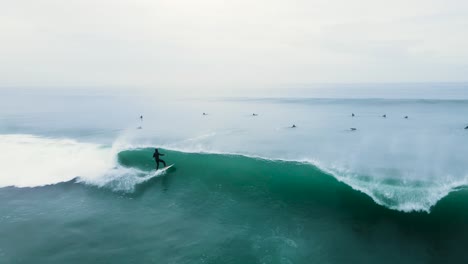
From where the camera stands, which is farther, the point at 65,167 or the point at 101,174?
the point at 65,167

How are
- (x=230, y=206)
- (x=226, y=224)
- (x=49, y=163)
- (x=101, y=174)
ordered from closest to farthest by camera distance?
(x=226, y=224) → (x=230, y=206) → (x=101, y=174) → (x=49, y=163)

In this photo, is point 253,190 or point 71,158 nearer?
point 253,190

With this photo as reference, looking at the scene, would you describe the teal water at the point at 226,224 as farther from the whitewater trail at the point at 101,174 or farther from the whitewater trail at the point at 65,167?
the whitewater trail at the point at 65,167

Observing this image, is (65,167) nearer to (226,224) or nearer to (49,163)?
(49,163)

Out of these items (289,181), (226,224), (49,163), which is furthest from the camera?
(49,163)

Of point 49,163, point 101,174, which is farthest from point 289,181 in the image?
point 49,163

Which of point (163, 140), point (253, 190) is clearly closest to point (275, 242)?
point (253, 190)

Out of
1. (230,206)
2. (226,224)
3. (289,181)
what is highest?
(289,181)

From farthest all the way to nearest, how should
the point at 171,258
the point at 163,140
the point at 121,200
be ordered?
1. the point at 163,140
2. the point at 121,200
3. the point at 171,258

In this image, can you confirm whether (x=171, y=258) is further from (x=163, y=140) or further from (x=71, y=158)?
(x=163, y=140)

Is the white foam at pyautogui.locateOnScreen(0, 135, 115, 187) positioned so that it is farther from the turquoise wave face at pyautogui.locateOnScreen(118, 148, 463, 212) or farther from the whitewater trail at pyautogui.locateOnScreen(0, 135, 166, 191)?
the turquoise wave face at pyautogui.locateOnScreen(118, 148, 463, 212)

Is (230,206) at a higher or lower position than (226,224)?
higher
